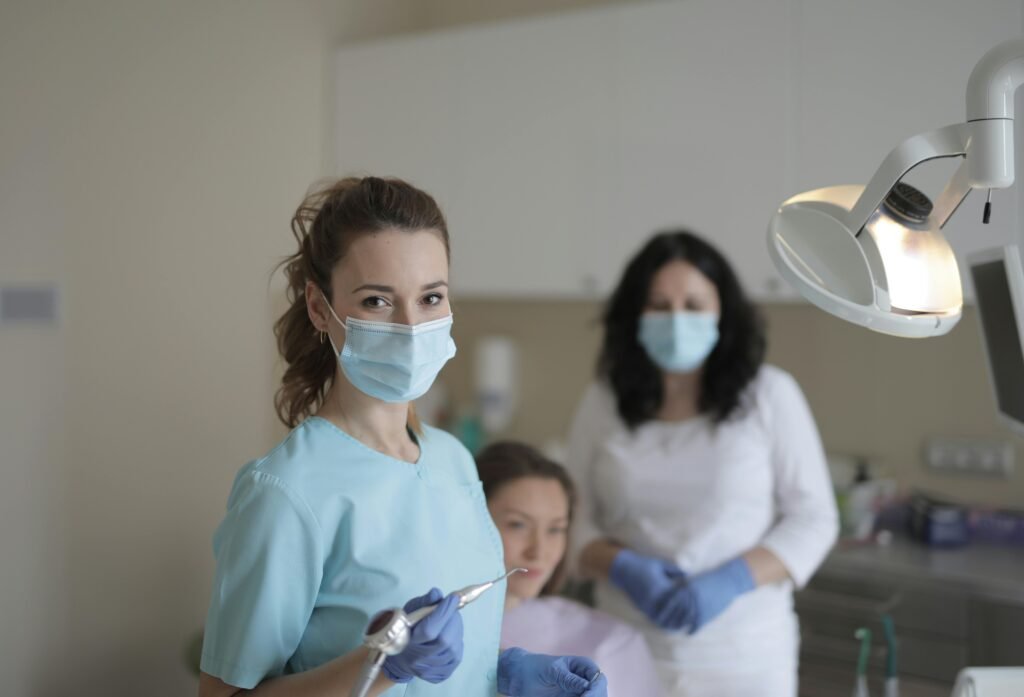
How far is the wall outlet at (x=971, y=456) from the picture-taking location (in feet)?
9.13

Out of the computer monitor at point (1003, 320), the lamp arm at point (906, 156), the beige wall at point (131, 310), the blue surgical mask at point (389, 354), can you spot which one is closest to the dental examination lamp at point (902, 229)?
the lamp arm at point (906, 156)

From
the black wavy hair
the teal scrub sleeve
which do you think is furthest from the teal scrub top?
the black wavy hair

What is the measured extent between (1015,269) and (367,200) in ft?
3.05

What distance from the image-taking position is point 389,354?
1.16m

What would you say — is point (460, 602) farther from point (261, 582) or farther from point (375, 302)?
point (375, 302)

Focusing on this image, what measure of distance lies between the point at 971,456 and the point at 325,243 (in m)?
2.32

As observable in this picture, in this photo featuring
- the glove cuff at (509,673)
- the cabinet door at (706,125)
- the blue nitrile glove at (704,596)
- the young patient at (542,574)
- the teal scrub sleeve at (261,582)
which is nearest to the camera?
the teal scrub sleeve at (261,582)

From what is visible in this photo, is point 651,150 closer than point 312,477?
No

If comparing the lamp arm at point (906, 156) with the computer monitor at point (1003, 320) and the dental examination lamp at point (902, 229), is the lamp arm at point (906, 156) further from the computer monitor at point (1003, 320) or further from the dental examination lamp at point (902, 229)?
the computer monitor at point (1003, 320)

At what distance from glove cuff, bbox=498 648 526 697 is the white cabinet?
1506 mm

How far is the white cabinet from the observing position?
256cm

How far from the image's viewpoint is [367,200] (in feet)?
3.87

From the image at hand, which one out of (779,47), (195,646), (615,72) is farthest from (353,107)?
(195,646)

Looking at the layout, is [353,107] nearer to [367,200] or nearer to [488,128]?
[488,128]
